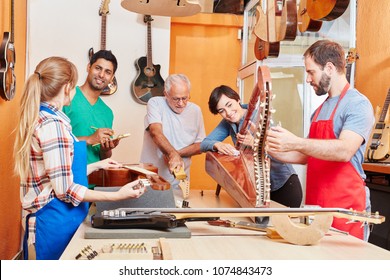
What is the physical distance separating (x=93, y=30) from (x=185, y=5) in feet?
6.60

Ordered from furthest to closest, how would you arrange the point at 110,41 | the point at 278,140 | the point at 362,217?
1. the point at 110,41
2. the point at 278,140
3. the point at 362,217

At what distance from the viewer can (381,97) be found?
559 centimetres

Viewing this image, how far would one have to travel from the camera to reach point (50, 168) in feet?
6.07

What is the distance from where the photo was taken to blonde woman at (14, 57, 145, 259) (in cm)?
186

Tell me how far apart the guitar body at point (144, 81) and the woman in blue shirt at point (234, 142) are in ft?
6.03

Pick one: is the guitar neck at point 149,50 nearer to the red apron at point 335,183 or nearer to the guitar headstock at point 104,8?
the guitar headstock at point 104,8

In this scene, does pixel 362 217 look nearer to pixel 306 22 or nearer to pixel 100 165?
pixel 100 165

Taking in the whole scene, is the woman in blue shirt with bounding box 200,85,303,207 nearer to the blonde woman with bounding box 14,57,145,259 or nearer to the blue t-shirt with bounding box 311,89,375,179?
the blue t-shirt with bounding box 311,89,375,179

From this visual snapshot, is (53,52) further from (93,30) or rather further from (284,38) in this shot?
(284,38)

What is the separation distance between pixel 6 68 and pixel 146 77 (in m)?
1.83

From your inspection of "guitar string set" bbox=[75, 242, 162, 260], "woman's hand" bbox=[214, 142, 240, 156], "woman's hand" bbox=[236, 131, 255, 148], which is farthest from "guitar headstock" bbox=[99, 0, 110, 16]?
"guitar string set" bbox=[75, 242, 162, 260]

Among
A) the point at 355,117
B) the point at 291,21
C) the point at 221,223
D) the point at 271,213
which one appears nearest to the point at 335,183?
the point at 355,117

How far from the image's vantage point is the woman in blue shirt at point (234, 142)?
2883 mm

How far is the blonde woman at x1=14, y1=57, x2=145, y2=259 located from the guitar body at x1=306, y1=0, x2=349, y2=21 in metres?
1.39
